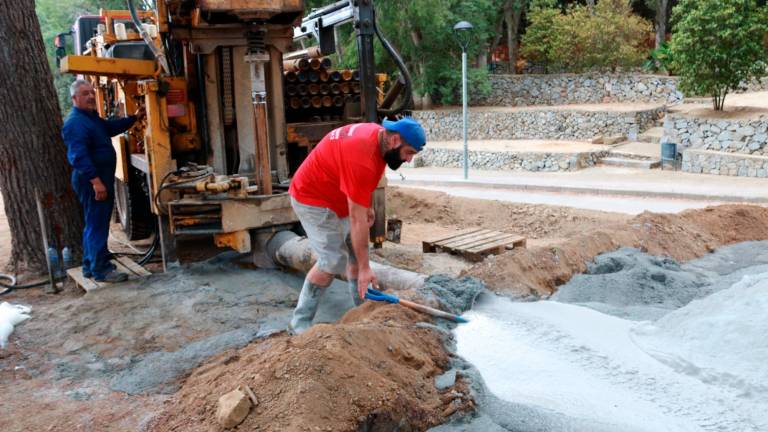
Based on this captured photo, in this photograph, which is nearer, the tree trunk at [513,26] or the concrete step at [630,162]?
the concrete step at [630,162]

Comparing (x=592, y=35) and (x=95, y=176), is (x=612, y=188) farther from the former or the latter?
(x=592, y=35)

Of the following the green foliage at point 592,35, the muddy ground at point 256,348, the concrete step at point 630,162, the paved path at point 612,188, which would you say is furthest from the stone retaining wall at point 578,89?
the muddy ground at point 256,348

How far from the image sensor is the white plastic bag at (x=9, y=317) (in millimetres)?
4894

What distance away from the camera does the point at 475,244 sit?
770 cm

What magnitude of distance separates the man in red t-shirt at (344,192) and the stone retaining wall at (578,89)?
823 inches

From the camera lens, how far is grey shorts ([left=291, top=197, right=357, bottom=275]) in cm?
436

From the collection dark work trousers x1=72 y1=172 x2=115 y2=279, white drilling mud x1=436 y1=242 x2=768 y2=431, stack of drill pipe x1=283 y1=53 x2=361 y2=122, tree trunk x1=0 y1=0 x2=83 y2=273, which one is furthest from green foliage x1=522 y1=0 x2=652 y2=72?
dark work trousers x1=72 y1=172 x2=115 y2=279

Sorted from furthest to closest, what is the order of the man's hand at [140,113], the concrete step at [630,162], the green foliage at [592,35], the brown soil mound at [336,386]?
the green foliage at [592,35] → the concrete step at [630,162] → the man's hand at [140,113] → the brown soil mound at [336,386]

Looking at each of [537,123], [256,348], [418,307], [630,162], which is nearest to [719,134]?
[630,162]

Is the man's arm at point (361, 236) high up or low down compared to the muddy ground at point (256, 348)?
up

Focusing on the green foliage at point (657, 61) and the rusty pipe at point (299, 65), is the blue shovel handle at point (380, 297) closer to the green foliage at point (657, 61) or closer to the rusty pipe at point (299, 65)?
the rusty pipe at point (299, 65)

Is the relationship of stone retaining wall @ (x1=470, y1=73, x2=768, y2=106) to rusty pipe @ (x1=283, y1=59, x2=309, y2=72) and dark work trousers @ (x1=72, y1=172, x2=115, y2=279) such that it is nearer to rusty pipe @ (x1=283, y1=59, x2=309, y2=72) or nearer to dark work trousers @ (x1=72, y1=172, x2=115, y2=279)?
Answer: rusty pipe @ (x1=283, y1=59, x2=309, y2=72)

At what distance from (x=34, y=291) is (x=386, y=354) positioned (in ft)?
14.5

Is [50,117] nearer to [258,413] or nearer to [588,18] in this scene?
[258,413]
